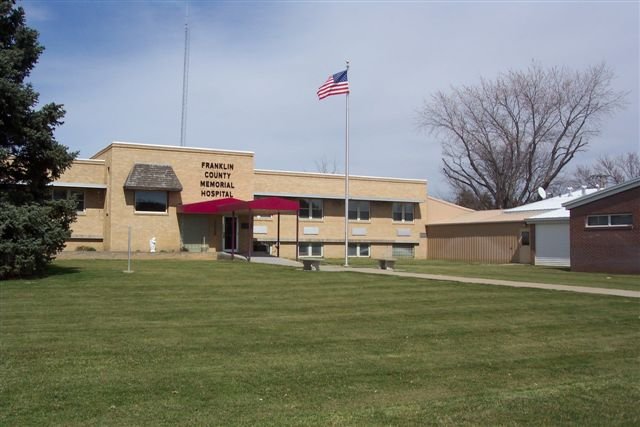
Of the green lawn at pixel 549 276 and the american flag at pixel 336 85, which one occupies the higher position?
the american flag at pixel 336 85

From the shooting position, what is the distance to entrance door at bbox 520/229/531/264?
1507 inches

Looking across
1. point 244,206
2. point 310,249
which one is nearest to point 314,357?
point 244,206

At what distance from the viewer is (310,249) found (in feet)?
138

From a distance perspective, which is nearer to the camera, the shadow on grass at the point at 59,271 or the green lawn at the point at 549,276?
the shadow on grass at the point at 59,271

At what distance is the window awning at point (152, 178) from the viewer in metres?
34.2

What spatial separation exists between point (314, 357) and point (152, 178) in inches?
1084

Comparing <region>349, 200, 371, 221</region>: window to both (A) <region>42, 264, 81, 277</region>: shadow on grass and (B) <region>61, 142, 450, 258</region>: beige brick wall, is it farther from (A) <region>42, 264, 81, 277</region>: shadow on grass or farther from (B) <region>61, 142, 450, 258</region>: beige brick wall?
(A) <region>42, 264, 81, 277</region>: shadow on grass

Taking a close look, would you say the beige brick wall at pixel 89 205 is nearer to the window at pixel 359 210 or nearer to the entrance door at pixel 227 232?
the entrance door at pixel 227 232

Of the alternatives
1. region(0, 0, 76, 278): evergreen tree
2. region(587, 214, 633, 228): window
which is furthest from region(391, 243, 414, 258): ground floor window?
region(0, 0, 76, 278): evergreen tree

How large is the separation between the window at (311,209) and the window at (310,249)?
1.80 metres

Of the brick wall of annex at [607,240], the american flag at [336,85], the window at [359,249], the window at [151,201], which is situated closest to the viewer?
the american flag at [336,85]

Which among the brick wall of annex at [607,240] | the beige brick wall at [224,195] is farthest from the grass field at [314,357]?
the beige brick wall at [224,195]

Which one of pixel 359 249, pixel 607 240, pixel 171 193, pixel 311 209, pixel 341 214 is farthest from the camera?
pixel 359 249

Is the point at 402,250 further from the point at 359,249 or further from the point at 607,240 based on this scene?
the point at 607,240
